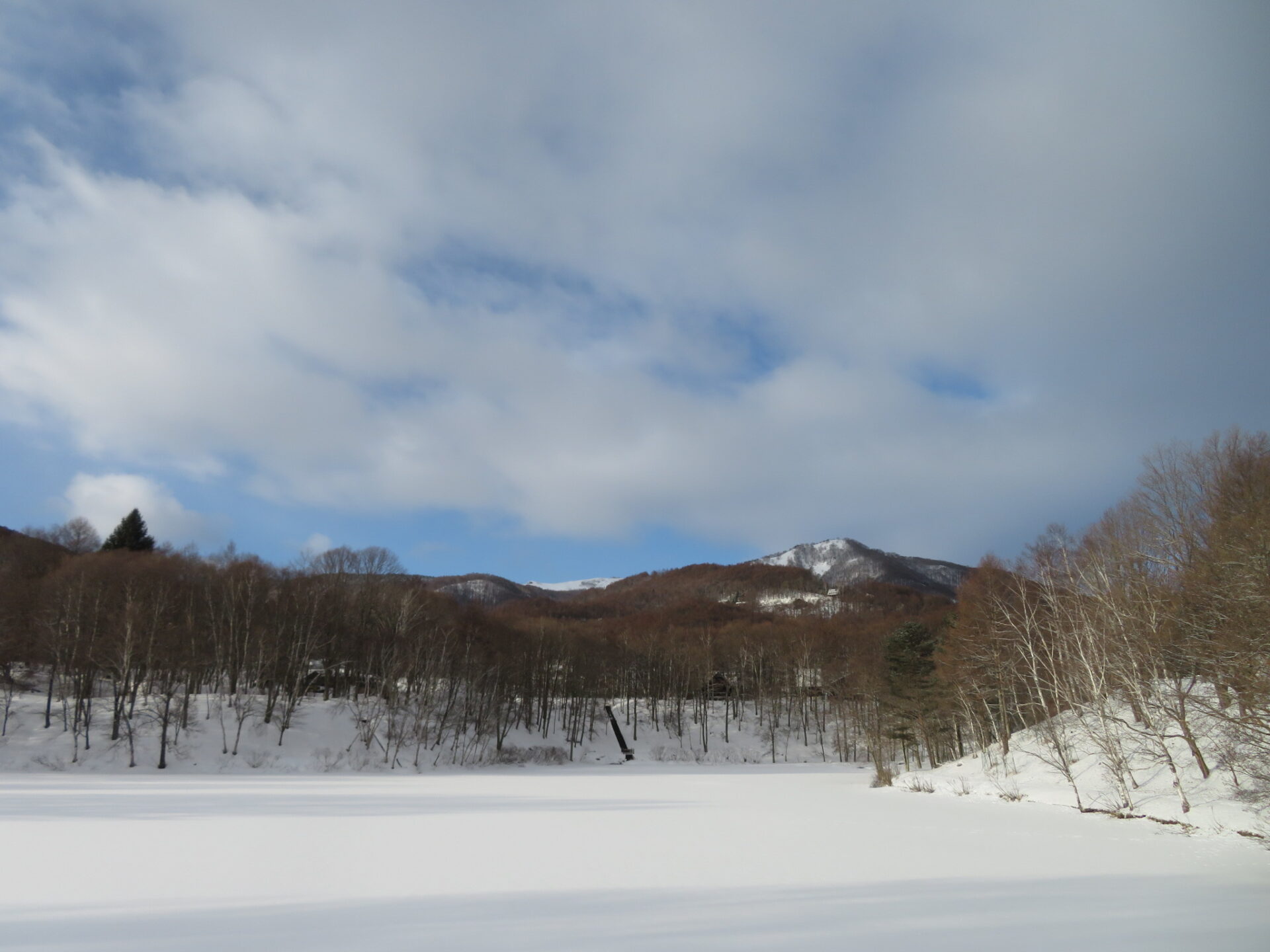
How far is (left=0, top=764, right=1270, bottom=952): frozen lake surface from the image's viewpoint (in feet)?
28.3

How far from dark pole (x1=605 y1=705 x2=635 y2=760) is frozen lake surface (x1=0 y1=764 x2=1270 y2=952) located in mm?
43752

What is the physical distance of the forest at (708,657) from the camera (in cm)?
2138

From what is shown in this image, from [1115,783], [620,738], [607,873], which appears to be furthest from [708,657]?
[607,873]

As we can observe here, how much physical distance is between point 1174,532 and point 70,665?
202ft

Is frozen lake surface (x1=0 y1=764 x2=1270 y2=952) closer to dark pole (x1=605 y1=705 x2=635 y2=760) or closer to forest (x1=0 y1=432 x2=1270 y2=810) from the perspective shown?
forest (x1=0 y1=432 x2=1270 y2=810)

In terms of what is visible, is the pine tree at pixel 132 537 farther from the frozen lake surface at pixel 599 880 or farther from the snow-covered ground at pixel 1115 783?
the snow-covered ground at pixel 1115 783

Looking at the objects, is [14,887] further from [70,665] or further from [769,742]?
[769,742]

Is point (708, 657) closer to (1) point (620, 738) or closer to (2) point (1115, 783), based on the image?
(1) point (620, 738)

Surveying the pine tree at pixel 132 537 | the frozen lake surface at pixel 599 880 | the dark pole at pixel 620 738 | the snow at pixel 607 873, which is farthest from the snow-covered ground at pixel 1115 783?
the pine tree at pixel 132 537

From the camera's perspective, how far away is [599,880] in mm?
11797

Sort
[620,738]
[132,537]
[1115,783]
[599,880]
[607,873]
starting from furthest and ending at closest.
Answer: [132,537], [620,738], [1115,783], [607,873], [599,880]

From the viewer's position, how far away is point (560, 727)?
70.4 metres

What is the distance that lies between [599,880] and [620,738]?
2314 inches

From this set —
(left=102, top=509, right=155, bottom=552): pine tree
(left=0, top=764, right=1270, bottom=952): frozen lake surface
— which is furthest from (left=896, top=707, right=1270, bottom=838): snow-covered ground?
(left=102, top=509, right=155, bottom=552): pine tree
